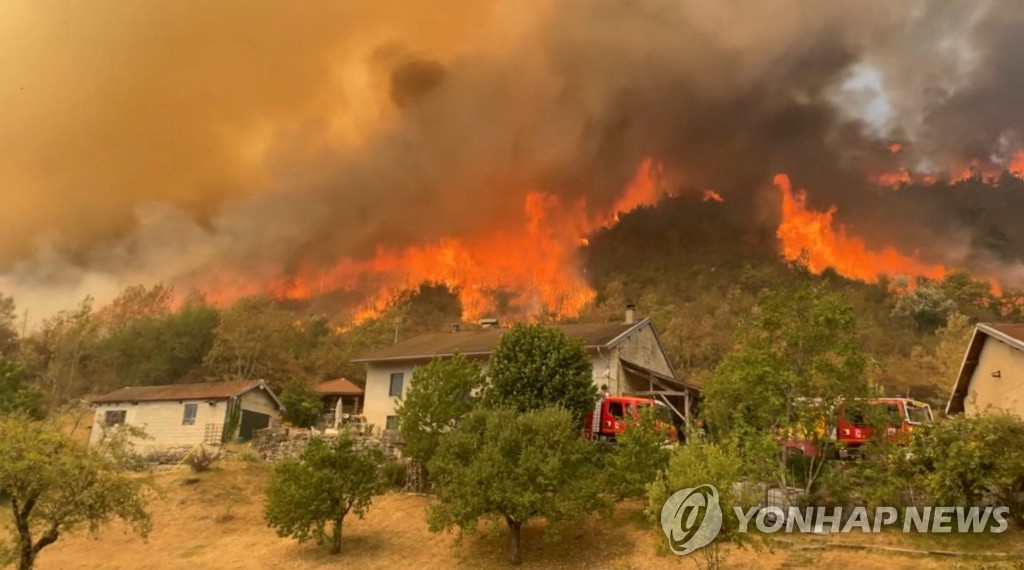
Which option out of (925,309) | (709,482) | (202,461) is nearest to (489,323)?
(202,461)

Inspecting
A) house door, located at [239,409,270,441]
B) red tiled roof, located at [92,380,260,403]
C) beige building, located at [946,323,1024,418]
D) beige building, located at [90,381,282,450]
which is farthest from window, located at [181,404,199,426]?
beige building, located at [946,323,1024,418]

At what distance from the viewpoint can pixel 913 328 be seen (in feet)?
228

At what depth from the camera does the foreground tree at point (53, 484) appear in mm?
18594

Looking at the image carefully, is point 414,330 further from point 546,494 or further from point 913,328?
point 546,494

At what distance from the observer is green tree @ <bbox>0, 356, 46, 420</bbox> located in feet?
142

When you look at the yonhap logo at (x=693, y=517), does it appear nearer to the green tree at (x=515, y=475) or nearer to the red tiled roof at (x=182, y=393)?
the green tree at (x=515, y=475)

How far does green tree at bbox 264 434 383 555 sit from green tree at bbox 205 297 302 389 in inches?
1480

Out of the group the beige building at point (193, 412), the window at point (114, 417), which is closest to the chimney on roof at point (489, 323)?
the beige building at point (193, 412)

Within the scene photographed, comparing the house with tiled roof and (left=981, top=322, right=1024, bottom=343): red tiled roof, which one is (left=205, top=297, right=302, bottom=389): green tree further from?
(left=981, top=322, right=1024, bottom=343): red tiled roof

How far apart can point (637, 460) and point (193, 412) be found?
30.1 meters

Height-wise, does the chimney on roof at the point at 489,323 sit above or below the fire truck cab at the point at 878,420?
above

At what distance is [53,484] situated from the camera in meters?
18.8

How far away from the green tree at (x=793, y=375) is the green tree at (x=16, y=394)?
44.6 metres

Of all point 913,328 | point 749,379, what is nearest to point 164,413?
point 749,379
